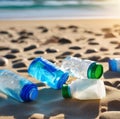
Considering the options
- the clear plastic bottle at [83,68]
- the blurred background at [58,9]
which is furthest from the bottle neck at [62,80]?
the blurred background at [58,9]

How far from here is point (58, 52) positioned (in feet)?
14.5

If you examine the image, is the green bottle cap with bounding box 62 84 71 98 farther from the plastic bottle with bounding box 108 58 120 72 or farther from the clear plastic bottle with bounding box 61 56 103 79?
the plastic bottle with bounding box 108 58 120 72

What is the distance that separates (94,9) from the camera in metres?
9.21

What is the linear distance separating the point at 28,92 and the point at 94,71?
0.54 meters

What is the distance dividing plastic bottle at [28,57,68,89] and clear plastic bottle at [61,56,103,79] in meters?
0.18

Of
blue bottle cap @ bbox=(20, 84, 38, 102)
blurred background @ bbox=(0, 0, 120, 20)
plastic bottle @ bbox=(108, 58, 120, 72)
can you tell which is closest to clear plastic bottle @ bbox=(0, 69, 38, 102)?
blue bottle cap @ bbox=(20, 84, 38, 102)

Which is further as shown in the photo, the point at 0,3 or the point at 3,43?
the point at 0,3

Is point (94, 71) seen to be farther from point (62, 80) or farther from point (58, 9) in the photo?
point (58, 9)

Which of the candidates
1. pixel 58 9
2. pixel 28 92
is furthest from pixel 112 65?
pixel 58 9

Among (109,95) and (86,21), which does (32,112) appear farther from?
(86,21)

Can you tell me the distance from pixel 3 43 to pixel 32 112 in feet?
8.33

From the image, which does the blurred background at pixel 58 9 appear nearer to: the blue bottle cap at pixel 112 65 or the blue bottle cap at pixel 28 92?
the blue bottle cap at pixel 112 65

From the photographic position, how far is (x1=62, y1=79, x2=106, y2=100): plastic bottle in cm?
260

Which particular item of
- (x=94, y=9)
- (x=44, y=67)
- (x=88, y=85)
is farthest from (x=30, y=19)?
(x=88, y=85)
